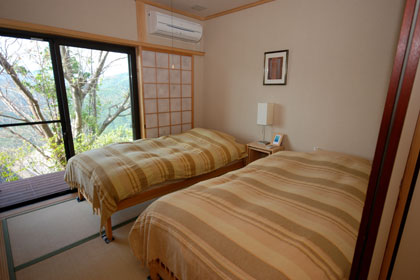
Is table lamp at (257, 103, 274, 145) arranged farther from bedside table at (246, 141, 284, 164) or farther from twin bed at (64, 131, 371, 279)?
twin bed at (64, 131, 371, 279)

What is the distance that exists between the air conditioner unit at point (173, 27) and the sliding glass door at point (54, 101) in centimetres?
55

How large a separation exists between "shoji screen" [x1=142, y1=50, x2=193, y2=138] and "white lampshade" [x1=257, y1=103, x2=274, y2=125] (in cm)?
148

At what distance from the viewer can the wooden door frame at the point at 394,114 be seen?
42 cm

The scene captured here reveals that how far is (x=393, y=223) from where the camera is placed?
75 centimetres

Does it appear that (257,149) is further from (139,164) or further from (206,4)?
(206,4)

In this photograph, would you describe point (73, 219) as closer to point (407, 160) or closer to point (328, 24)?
point (407, 160)

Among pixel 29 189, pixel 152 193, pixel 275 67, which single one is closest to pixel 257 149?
pixel 275 67

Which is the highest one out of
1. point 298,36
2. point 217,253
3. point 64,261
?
point 298,36

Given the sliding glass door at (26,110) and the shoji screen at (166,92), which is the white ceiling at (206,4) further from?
the sliding glass door at (26,110)

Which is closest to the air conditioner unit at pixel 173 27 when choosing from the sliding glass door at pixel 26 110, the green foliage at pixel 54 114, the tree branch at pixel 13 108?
the green foliage at pixel 54 114

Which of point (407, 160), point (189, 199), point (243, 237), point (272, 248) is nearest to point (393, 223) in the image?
point (407, 160)

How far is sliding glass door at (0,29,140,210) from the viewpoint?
2.52 meters

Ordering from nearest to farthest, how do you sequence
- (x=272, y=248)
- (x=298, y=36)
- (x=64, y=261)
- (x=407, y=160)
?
1. (x=407, y=160)
2. (x=272, y=248)
3. (x=64, y=261)
4. (x=298, y=36)

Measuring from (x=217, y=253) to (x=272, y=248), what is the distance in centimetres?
28
